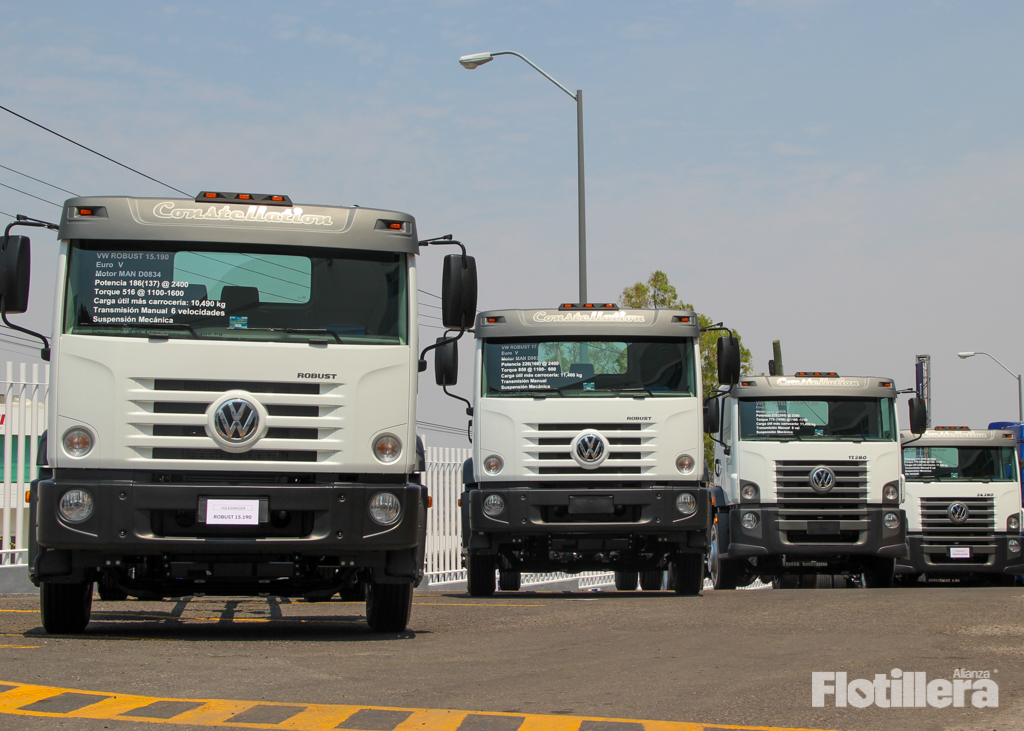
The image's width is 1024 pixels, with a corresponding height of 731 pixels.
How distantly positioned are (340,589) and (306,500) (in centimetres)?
125

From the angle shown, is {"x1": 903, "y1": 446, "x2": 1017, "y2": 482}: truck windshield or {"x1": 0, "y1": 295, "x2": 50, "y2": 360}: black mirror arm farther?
{"x1": 903, "y1": 446, "x2": 1017, "y2": 482}: truck windshield

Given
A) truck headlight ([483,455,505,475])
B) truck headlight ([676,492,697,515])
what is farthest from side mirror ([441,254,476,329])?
→ truck headlight ([676,492,697,515])

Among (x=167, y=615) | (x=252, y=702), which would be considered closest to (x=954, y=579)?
(x=167, y=615)

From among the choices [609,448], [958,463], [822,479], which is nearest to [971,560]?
[958,463]

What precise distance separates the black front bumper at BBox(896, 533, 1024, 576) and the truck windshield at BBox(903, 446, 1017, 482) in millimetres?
995

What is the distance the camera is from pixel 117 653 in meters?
8.07

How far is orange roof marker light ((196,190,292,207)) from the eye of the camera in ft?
29.4

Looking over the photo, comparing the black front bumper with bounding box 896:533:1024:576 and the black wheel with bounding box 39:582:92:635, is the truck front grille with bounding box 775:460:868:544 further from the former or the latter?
the black wheel with bounding box 39:582:92:635

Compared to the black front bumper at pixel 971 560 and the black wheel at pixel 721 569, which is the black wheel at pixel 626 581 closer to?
the black wheel at pixel 721 569

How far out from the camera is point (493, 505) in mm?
13688

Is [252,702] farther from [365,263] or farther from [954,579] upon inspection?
[954,579]

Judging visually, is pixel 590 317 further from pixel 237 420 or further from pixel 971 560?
pixel 971 560

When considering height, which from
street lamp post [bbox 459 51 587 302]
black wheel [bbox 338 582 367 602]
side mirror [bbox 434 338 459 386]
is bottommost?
black wheel [bbox 338 582 367 602]

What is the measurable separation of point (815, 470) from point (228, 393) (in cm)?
1043
